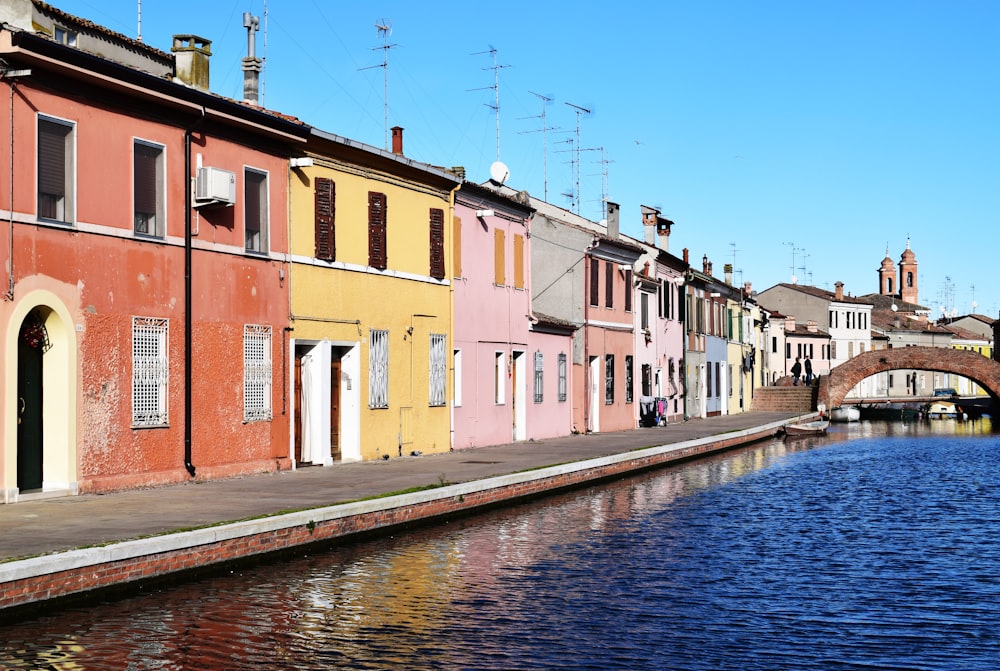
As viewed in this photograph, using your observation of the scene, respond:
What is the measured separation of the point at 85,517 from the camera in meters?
15.3

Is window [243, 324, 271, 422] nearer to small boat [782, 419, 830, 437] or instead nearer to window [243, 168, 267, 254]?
window [243, 168, 267, 254]

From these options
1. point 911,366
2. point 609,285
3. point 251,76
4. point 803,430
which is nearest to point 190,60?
point 251,76

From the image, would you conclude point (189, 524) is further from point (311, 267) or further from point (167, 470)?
point (311, 267)

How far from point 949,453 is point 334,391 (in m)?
26.9

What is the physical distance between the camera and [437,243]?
29.8 metres

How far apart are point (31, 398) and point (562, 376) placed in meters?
22.3

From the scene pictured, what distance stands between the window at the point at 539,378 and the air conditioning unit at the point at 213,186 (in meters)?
16.4

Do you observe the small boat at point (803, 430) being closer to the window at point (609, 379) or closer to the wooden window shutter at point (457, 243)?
the window at point (609, 379)

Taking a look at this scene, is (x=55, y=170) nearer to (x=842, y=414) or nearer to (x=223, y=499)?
(x=223, y=499)

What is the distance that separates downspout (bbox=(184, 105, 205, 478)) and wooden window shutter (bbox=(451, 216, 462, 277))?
1067cm

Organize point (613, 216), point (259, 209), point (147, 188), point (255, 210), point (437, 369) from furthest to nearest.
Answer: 1. point (613, 216)
2. point (437, 369)
3. point (259, 209)
4. point (255, 210)
5. point (147, 188)

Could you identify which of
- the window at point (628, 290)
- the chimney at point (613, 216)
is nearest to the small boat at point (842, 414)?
the chimney at point (613, 216)

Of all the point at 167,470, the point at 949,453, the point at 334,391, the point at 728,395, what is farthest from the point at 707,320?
the point at 167,470

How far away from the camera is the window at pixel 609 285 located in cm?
4228
